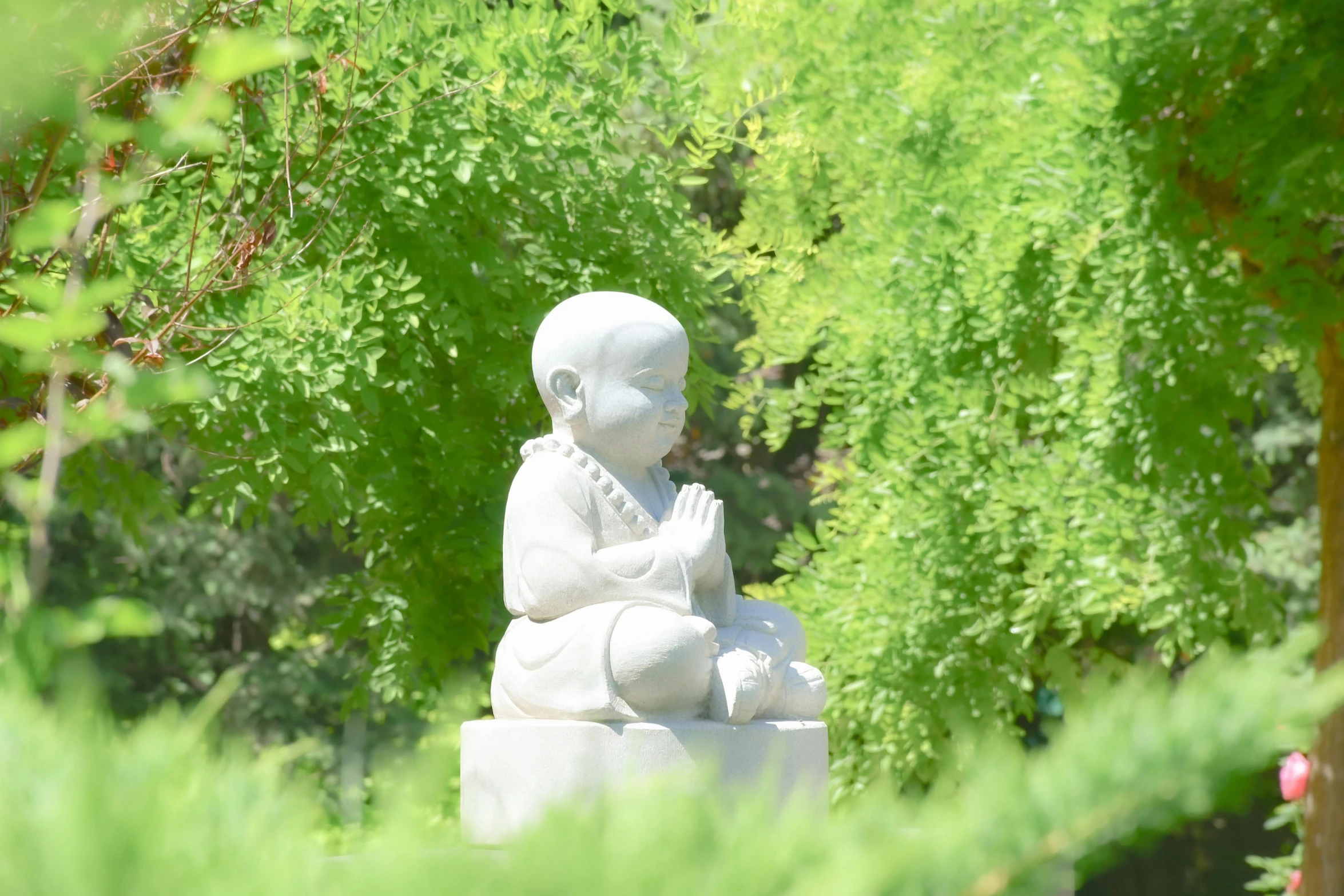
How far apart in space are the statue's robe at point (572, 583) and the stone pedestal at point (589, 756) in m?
0.07

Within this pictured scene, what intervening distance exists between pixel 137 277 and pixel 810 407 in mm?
3912

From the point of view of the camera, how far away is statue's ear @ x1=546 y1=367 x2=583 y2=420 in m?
4.35

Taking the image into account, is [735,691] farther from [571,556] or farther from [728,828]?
[728,828]

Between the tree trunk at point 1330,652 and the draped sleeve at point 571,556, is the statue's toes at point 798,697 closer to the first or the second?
the draped sleeve at point 571,556

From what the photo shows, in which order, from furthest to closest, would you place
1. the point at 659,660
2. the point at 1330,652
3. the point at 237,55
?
the point at 1330,652, the point at 659,660, the point at 237,55

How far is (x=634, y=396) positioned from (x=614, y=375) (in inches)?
3.4

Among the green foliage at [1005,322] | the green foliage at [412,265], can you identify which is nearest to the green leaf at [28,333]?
the green foliage at [412,265]

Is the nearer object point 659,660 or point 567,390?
point 659,660

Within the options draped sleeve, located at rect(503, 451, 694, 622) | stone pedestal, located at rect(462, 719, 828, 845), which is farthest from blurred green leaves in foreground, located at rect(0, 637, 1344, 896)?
draped sleeve, located at rect(503, 451, 694, 622)

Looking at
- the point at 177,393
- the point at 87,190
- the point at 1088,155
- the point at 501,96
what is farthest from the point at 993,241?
the point at 177,393

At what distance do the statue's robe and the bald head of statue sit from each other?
0.32 feet

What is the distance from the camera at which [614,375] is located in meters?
4.31

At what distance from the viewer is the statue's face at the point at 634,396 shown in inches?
169

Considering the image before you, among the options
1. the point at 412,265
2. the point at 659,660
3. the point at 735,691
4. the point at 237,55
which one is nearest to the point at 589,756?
the point at 659,660
